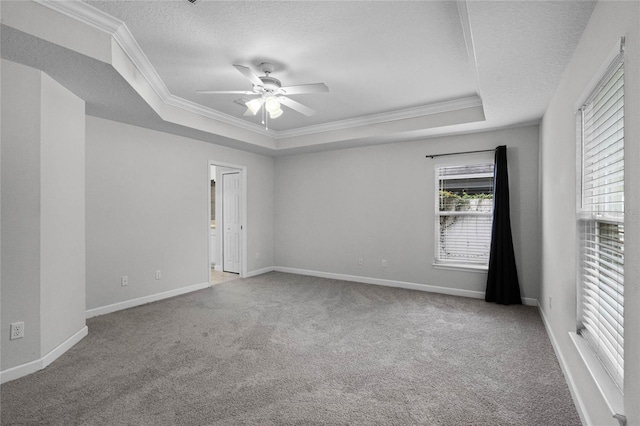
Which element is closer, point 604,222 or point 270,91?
point 604,222

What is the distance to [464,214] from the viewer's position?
4730mm

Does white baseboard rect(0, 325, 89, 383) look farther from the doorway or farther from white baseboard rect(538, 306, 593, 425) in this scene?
white baseboard rect(538, 306, 593, 425)

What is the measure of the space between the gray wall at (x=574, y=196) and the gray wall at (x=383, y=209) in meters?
0.43

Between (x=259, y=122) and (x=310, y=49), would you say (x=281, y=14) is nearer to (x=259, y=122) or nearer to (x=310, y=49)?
(x=310, y=49)

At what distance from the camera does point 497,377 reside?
2.41 metres

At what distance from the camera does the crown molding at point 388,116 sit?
13.4ft

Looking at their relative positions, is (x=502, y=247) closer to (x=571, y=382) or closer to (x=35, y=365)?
(x=571, y=382)

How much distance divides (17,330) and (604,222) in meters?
4.07

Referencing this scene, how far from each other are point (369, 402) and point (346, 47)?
2753 millimetres

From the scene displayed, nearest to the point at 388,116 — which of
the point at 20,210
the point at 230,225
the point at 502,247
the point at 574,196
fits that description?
the point at 502,247

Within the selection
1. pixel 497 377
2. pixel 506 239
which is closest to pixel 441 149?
A: pixel 506 239

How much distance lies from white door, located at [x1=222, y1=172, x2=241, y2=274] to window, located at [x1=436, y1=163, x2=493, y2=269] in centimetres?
361

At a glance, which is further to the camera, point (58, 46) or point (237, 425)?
point (58, 46)

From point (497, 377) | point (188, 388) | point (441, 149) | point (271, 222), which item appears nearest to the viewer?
point (188, 388)
